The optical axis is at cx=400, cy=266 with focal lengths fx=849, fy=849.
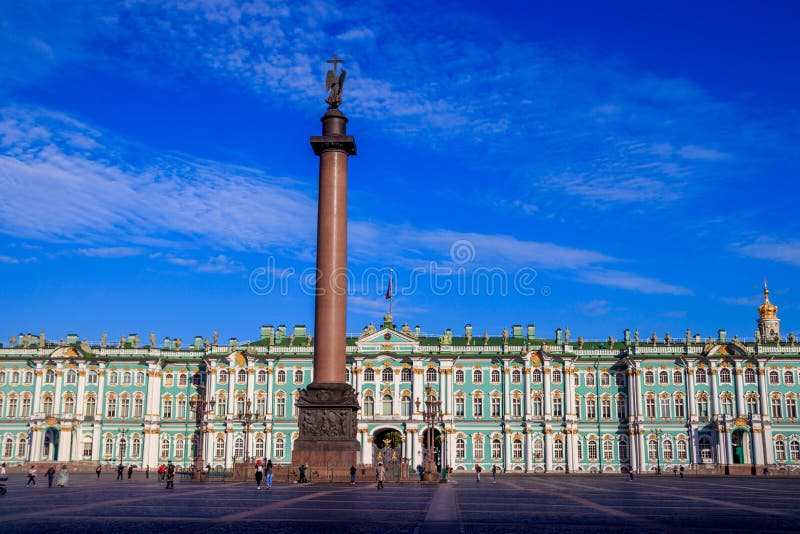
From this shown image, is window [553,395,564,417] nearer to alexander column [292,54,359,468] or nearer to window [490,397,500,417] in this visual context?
window [490,397,500,417]

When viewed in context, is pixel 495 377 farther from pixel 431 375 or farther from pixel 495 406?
pixel 431 375

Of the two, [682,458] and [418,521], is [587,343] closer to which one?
[682,458]

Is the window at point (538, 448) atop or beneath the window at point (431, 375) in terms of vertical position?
beneath

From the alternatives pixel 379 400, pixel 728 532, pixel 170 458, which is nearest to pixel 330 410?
pixel 728 532

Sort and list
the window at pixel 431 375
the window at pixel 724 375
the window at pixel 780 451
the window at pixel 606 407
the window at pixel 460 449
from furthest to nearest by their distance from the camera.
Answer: the window at pixel 606 407, the window at pixel 431 375, the window at pixel 724 375, the window at pixel 460 449, the window at pixel 780 451

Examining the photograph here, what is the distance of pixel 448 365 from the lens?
89.8 metres

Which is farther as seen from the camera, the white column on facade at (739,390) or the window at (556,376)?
the window at (556,376)

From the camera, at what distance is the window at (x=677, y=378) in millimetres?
89250

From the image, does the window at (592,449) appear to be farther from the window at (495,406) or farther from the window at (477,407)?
the window at (477,407)

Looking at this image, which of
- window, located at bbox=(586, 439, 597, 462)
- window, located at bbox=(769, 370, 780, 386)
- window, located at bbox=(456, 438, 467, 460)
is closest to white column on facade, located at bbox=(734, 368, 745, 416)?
window, located at bbox=(769, 370, 780, 386)

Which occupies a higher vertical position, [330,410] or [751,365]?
[751,365]

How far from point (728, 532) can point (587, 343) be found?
76937mm

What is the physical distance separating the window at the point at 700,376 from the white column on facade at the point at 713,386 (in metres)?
0.50

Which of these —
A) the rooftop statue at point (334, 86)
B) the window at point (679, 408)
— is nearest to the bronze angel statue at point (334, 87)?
the rooftop statue at point (334, 86)
